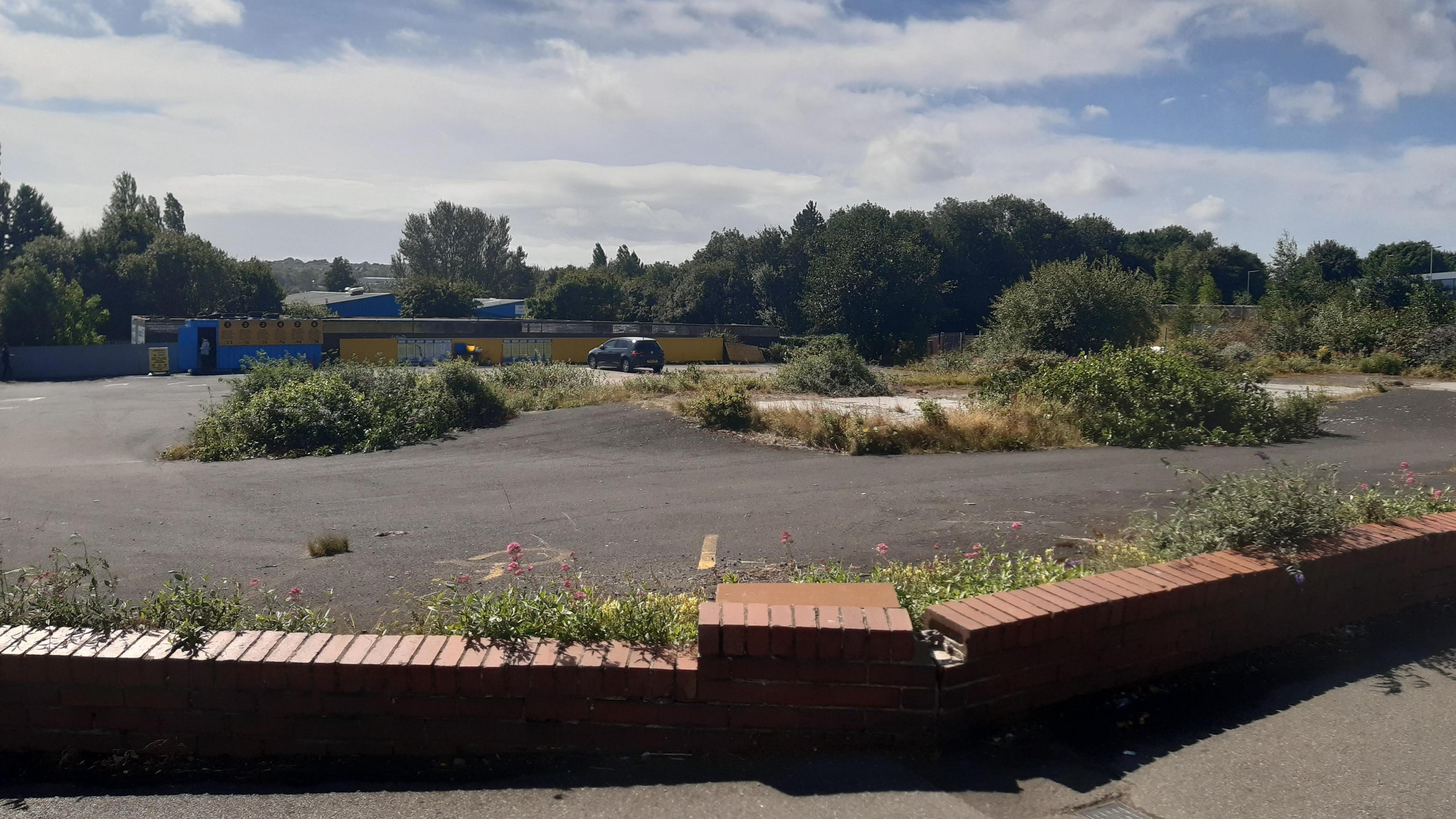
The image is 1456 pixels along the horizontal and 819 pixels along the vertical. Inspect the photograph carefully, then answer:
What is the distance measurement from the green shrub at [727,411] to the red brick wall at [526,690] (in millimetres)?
11818

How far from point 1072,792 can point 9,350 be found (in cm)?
4650

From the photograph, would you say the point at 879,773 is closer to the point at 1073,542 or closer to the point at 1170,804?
the point at 1170,804

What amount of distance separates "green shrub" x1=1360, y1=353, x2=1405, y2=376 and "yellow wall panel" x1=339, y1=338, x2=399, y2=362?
3413cm

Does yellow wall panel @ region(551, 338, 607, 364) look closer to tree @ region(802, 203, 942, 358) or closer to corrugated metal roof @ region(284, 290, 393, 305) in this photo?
tree @ region(802, 203, 942, 358)

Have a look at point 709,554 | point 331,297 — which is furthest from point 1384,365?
point 331,297

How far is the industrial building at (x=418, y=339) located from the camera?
38.3 m

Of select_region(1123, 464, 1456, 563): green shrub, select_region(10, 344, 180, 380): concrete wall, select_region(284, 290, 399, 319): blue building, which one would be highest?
select_region(284, 290, 399, 319): blue building

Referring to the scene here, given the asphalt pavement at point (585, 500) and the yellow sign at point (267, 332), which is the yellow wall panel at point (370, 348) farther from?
the asphalt pavement at point (585, 500)

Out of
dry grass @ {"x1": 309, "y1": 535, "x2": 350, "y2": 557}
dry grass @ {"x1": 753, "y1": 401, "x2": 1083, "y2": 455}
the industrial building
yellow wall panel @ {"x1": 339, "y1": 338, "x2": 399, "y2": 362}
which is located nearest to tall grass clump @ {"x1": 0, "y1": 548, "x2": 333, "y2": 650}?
dry grass @ {"x1": 309, "y1": 535, "x2": 350, "y2": 557}

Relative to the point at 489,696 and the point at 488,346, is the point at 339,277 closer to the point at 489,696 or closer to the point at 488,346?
the point at 488,346

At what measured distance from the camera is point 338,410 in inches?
659

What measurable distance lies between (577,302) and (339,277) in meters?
54.9

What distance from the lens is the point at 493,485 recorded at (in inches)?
436

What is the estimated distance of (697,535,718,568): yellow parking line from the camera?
6.39 m
